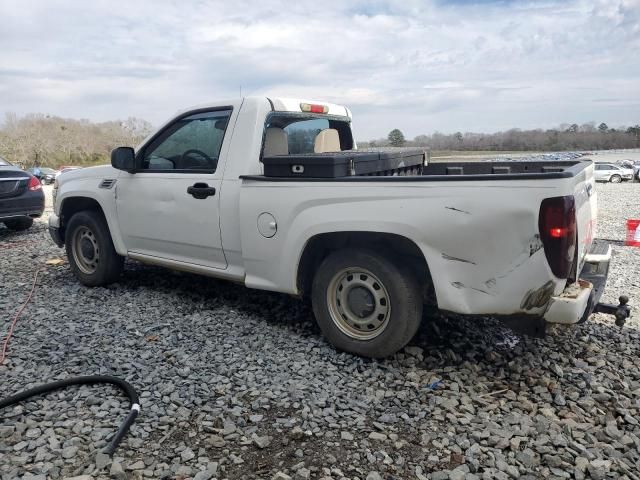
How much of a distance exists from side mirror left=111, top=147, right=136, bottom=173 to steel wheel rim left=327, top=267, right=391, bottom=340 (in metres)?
2.42

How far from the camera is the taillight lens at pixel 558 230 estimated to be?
113 inches

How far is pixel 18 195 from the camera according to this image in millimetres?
9133

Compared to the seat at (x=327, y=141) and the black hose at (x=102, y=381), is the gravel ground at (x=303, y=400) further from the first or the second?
the seat at (x=327, y=141)

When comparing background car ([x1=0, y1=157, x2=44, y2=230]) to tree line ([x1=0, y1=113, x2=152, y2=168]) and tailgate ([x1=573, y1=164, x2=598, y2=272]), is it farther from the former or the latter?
tree line ([x1=0, y1=113, x2=152, y2=168])

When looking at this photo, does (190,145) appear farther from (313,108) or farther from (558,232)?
(558,232)

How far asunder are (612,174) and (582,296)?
37128mm

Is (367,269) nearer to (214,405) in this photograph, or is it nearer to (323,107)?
(214,405)

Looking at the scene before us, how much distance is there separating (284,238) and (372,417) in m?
1.47

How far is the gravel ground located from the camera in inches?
103

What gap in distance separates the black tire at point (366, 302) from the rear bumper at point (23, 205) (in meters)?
7.51

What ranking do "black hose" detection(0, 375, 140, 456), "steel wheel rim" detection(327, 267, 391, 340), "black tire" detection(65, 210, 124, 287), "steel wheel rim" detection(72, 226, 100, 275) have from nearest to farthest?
1. "black hose" detection(0, 375, 140, 456)
2. "steel wheel rim" detection(327, 267, 391, 340)
3. "black tire" detection(65, 210, 124, 287)
4. "steel wheel rim" detection(72, 226, 100, 275)

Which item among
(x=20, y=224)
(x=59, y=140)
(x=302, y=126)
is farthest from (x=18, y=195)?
(x=59, y=140)

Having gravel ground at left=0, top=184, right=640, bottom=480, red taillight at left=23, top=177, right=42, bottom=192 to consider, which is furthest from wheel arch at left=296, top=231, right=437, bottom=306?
red taillight at left=23, top=177, right=42, bottom=192

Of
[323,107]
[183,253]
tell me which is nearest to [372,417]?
[183,253]
